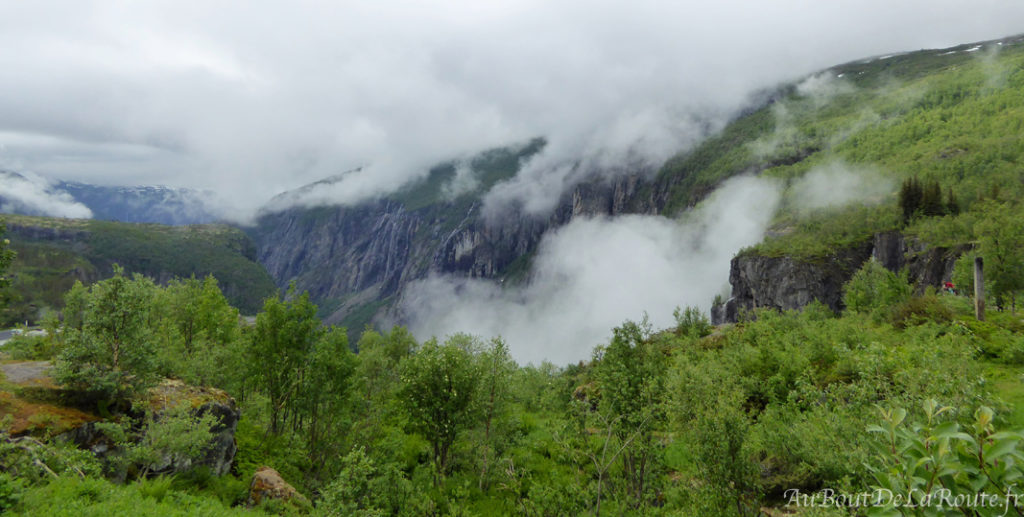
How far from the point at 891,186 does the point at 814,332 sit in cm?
16835

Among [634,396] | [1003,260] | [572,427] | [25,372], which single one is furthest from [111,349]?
[1003,260]

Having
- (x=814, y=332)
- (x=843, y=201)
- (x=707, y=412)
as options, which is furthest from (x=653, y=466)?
(x=843, y=201)

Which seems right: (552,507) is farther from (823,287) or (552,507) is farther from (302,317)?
(823,287)

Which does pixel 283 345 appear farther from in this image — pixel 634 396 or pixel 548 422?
pixel 634 396

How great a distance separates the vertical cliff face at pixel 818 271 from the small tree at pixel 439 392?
102757mm

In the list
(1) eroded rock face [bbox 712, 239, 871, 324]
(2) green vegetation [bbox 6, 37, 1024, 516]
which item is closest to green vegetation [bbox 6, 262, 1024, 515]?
(2) green vegetation [bbox 6, 37, 1024, 516]

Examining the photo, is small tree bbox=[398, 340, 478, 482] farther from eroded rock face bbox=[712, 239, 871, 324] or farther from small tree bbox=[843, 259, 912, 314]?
eroded rock face bbox=[712, 239, 871, 324]

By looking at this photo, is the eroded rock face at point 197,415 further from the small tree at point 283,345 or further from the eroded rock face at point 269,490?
the small tree at point 283,345

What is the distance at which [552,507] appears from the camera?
15.0 metres

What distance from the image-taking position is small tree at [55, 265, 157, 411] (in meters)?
18.6

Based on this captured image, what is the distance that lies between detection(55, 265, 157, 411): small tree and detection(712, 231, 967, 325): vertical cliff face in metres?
115

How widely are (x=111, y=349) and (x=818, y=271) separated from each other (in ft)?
519

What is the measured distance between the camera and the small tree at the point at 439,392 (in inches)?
930

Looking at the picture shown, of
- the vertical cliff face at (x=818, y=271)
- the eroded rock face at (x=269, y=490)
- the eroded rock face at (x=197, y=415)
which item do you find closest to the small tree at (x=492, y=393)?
the eroded rock face at (x=269, y=490)
